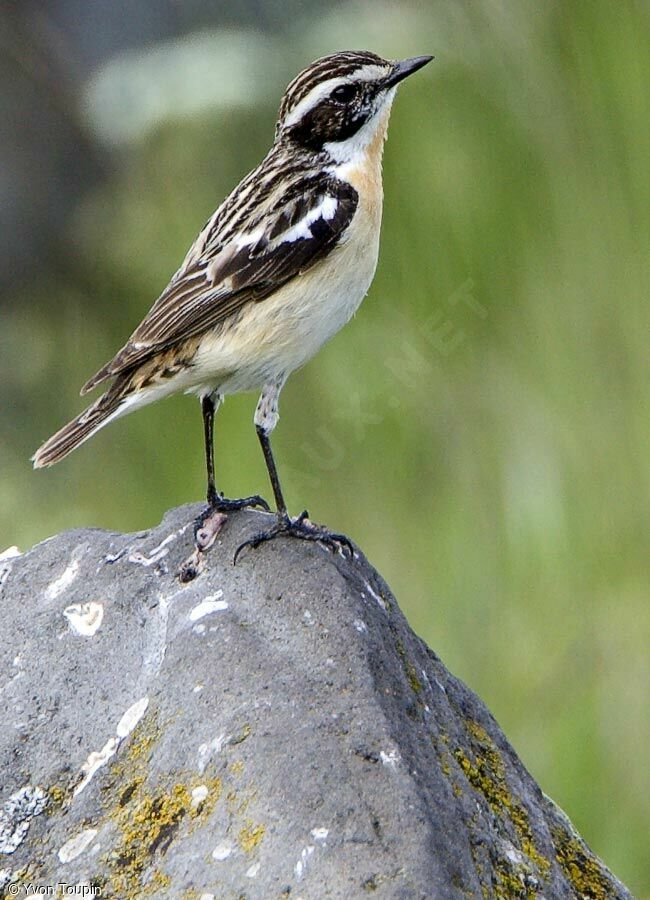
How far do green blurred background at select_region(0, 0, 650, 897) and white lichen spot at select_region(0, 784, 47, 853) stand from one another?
2.71 metres

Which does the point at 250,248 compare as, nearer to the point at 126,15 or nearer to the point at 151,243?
the point at 151,243

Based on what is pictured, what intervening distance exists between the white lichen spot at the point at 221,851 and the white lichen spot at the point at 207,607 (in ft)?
2.57

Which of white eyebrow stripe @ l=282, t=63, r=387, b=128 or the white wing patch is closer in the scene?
the white wing patch

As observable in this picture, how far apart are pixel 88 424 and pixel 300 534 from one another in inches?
38.0

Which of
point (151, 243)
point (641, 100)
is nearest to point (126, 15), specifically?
point (151, 243)

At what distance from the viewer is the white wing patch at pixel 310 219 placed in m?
4.91

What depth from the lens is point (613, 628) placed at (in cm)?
593

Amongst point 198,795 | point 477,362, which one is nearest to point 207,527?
point 198,795

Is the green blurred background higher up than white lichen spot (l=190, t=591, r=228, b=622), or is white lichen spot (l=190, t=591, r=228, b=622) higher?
the green blurred background

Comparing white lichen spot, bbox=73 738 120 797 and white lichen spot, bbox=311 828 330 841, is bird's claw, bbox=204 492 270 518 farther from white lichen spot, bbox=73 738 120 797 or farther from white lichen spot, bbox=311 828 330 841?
white lichen spot, bbox=311 828 330 841

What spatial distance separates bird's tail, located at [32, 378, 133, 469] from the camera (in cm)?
490

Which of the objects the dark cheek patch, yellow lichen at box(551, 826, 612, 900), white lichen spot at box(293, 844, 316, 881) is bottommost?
white lichen spot at box(293, 844, 316, 881)

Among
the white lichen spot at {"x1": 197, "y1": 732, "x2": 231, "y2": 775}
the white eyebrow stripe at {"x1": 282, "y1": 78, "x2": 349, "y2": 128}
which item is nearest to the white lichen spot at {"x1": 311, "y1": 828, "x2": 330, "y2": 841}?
the white lichen spot at {"x1": 197, "y1": 732, "x2": 231, "y2": 775}

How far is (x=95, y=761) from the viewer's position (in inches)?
142
